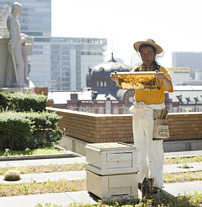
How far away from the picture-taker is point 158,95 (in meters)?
7.20

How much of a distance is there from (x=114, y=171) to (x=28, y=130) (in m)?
6.09

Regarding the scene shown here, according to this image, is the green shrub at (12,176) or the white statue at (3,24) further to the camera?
the white statue at (3,24)

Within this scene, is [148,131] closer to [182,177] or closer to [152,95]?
[152,95]

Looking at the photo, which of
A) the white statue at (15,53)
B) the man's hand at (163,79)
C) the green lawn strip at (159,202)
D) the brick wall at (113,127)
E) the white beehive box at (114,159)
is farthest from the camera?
the white statue at (15,53)

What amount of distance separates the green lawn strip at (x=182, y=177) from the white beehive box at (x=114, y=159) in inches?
66.0

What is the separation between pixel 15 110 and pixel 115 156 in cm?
851

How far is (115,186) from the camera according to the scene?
6.55 metres

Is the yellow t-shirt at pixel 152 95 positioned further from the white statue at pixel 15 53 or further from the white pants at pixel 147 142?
the white statue at pixel 15 53

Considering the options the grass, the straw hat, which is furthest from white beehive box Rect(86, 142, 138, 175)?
the grass

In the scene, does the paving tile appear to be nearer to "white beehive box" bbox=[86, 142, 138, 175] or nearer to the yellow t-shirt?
"white beehive box" bbox=[86, 142, 138, 175]

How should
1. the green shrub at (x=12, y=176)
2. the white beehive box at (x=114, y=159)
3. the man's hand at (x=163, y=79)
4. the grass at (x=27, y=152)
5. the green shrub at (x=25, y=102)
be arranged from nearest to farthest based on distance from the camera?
the white beehive box at (x=114, y=159) < the man's hand at (x=163, y=79) < the green shrub at (x=12, y=176) < the grass at (x=27, y=152) < the green shrub at (x=25, y=102)

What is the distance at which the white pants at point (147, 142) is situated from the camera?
7.13m

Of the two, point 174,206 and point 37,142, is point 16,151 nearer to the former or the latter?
point 37,142

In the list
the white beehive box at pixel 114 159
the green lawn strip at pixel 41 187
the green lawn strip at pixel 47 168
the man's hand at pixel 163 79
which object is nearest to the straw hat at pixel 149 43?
the man's hand at pixel 163 79
